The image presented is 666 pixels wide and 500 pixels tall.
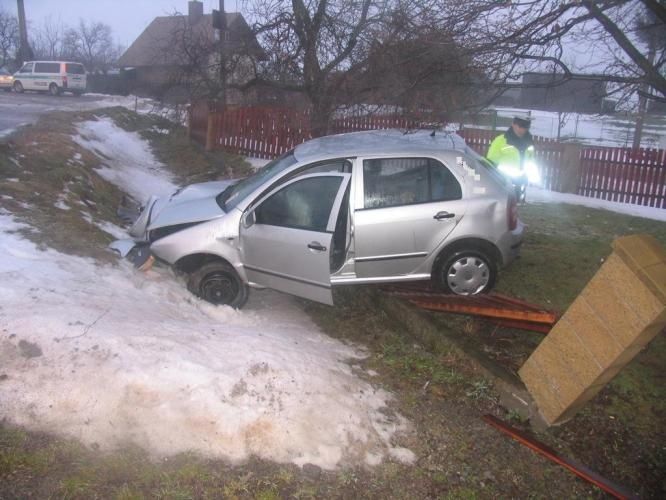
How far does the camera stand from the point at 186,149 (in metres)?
17.4

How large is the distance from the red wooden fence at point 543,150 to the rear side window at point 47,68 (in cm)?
2210

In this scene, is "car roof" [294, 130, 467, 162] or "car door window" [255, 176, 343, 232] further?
"car roof" [294, 130, 467, 162]

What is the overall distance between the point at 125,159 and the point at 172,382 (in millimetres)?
11486

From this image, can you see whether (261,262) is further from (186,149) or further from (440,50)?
(186,149)

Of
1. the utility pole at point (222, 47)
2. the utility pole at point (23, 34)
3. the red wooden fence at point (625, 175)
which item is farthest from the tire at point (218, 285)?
the utility pole at point (23, 34)

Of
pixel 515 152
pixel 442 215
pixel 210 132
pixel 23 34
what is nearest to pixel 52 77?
pixel 23 34

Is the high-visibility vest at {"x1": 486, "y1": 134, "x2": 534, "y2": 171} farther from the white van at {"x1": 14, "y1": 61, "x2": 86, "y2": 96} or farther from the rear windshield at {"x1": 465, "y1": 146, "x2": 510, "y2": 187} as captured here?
the white van at {"x1": 14, "y1": 61, "x2": 86, "y2": 96}

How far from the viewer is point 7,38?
175 feet

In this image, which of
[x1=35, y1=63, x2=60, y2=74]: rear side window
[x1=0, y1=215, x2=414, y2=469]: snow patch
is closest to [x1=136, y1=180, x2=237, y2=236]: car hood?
[x1=0, y1=215, x2=414, y2=469]: snow patch

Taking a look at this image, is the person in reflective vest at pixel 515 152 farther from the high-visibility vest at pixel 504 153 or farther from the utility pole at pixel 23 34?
the utility pole at pixel 23 34

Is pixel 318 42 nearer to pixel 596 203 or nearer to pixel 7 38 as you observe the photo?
pixel 596 203

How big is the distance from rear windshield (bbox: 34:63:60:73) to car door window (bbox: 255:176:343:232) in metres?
34.0

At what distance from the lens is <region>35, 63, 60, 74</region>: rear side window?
34312mm

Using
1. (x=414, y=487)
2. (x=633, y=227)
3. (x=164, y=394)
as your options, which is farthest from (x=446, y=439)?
(x=633, y=227)
